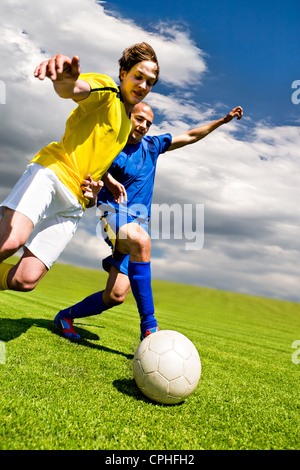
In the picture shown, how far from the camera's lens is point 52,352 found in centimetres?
371

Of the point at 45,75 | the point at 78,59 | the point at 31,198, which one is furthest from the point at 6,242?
the point at 78,59

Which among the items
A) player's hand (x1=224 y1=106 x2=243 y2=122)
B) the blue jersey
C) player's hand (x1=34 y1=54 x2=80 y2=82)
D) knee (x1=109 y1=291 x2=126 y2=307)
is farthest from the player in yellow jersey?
Answer: player's hand (x1=224 y1=106 x2=243 y2=122)

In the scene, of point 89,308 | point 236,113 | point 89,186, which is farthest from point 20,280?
point 236,113

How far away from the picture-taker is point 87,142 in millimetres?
3188

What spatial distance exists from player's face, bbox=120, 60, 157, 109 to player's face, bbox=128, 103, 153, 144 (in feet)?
3.18

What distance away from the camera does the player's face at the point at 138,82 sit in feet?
10.8

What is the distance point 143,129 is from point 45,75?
2.15 m

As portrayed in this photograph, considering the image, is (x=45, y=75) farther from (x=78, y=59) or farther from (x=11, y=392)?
(x=11, y=392)

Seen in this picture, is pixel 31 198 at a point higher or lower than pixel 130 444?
higher

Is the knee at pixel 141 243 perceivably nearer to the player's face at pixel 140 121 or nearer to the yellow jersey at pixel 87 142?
the yellow jersey at pixel 87 142

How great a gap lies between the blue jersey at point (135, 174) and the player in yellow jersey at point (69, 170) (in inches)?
42.0

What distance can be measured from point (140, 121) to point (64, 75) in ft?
6.07

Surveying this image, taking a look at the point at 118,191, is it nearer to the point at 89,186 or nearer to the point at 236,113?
the point at 89,186

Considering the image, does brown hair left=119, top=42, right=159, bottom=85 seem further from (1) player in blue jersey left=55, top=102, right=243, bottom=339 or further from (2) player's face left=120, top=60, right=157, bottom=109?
(1) player in blue jersey left=55, top=102, right=243, bottom=339
